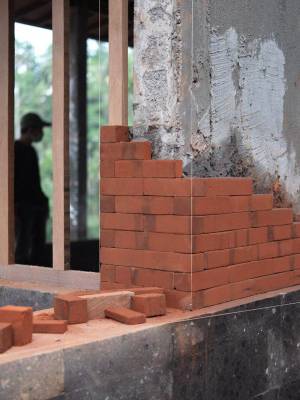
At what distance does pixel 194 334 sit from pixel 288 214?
3.98 ft

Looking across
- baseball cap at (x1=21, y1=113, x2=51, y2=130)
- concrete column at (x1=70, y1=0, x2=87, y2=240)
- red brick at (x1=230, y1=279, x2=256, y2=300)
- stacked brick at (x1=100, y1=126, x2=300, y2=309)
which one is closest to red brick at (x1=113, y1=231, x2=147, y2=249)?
stacked brick at (x1=100, y1=126, x2=300, y2=309)

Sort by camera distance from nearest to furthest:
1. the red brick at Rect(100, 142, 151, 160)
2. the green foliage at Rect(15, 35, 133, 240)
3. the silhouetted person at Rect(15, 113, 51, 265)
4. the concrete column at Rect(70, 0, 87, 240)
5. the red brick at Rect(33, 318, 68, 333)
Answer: the red brick at Rect(33, 318, 68, 333), the red brick at Rect(100, 142, 151, 160), the silhouetted person at Rect(15, 113, 51, 265), the concrete column at Rect(70, 0, 87, 240), the green foliage at Rect(15, 35, 133, 240)

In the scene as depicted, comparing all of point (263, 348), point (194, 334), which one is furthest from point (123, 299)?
point (263, 348)

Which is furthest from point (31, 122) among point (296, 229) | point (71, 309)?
point (71, 309)

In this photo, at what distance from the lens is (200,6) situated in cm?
372

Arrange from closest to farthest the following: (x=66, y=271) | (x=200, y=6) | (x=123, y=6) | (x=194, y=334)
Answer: (x=194, y=334), (x=200, y=6), (x=123, y=6), (x=66, y=271)

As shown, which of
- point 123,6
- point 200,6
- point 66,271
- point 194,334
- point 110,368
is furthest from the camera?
point 66,271

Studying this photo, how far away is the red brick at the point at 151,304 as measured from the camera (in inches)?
131

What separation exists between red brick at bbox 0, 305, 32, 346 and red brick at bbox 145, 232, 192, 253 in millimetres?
901

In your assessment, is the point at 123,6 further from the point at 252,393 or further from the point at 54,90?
the point at 252,393

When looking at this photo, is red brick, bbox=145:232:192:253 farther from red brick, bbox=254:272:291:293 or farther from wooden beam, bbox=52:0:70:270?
wooden beam, bbox=52:0:70:270

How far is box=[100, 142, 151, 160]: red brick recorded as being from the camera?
145 inches

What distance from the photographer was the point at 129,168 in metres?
3.69

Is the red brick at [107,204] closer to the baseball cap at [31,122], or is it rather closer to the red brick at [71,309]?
the red brick at [71,309]
